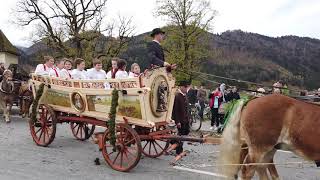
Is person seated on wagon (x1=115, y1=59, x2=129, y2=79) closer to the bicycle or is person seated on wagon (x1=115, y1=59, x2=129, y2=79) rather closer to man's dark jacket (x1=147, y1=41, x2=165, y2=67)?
man's dark jacket (x1=147, y1=41, x2=165, y2=67)

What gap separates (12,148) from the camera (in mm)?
9031

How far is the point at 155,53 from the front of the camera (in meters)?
7.81

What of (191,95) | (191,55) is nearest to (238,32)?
(191,55)

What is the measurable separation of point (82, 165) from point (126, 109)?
125 cm

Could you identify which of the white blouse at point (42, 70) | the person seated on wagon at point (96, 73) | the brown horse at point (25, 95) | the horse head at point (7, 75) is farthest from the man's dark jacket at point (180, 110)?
the horse head at point (7, 75)

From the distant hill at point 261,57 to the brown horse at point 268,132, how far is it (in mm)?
48403

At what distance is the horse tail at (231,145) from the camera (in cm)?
615

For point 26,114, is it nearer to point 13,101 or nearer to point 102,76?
point 13,101

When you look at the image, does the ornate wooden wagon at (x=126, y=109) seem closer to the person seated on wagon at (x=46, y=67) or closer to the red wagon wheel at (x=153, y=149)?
the red wagon wheel at (x=153, y=149)

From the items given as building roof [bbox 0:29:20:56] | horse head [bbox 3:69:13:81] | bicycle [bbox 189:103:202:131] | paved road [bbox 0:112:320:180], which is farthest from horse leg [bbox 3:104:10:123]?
building roof [bbox 0:29:20:56]

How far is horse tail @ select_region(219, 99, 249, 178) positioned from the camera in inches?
242

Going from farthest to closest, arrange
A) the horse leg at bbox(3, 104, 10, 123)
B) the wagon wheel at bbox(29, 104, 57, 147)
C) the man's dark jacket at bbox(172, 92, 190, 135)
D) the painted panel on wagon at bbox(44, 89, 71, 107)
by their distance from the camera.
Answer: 1. the horse leg at bbox(3, 104, 10, 123)
2. the wagon wheel at bbox(29, 104, 57, 147)
3. the painted panel on wagon at bbox(44, 89, 71, 107)
4. the man's dark jacket at bbox(172, 92, 190, 135)

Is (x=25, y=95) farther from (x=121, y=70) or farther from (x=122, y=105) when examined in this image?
(x=122, y=105)

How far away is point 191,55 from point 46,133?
106 ft
